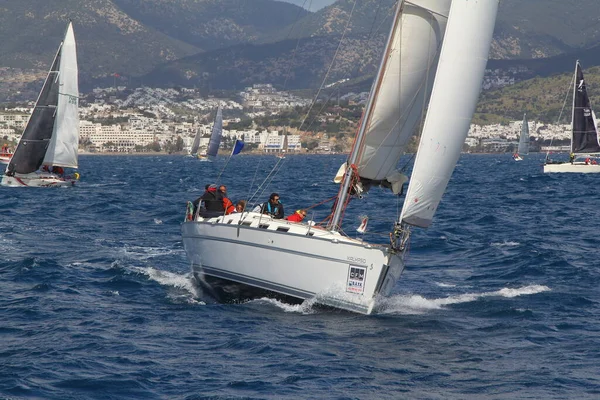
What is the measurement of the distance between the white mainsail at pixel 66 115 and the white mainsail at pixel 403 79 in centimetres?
4005

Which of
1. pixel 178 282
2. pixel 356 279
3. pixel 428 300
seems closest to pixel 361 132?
pixel 356 279

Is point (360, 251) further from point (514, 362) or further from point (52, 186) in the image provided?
point (52, 186)

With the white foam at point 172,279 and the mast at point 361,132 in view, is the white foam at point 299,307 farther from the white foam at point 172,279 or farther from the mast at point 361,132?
the white foam at point 172,279

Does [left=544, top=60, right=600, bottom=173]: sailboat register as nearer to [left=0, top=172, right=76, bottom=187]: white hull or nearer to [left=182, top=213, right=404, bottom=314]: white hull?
[left=0, top=172, right=76, bottom=187]: white hull

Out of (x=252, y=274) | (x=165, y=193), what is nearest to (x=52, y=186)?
(x=165, y=193)

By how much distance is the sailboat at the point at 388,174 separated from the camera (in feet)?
53.2

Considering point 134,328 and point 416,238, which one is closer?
point 134,328

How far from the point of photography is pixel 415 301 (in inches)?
736

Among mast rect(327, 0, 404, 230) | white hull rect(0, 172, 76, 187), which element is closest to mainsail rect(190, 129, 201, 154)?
white hull rect(0, 172, 76, 187)

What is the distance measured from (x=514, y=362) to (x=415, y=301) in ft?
15.6

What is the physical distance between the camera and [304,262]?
17.1 metres

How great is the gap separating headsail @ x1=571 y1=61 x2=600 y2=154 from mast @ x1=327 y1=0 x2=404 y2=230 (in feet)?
215

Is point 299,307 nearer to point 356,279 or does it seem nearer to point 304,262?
point 304,262

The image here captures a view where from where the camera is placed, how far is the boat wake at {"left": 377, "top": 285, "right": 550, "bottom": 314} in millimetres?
17656
